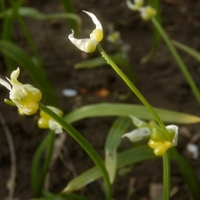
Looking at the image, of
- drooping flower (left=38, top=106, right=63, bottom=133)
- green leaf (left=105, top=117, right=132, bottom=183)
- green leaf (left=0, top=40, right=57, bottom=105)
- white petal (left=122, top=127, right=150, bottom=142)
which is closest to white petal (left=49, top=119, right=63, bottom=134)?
drooping flower (left=38, top=106, right=63, bottom=133)

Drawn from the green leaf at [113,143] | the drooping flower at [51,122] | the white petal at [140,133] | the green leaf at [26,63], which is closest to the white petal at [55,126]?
the drooping flower at [51,122]

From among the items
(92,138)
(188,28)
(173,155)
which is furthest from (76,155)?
(188,28)

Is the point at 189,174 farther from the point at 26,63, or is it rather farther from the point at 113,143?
the point at 26,63

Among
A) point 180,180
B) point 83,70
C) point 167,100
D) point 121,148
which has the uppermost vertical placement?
point 83,70

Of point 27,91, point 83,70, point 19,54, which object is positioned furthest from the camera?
point 83,70

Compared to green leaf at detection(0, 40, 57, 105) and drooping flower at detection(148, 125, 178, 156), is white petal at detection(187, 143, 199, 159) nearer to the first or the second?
green leaf at detection(0, 40, 57, 105)

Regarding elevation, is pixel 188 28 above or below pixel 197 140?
above

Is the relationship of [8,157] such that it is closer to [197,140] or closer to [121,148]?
[121,148]

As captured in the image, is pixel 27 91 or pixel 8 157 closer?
pixel 27 91

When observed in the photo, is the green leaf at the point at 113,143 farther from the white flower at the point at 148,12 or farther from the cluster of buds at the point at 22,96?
the cluster of buds at the point at 22,96
